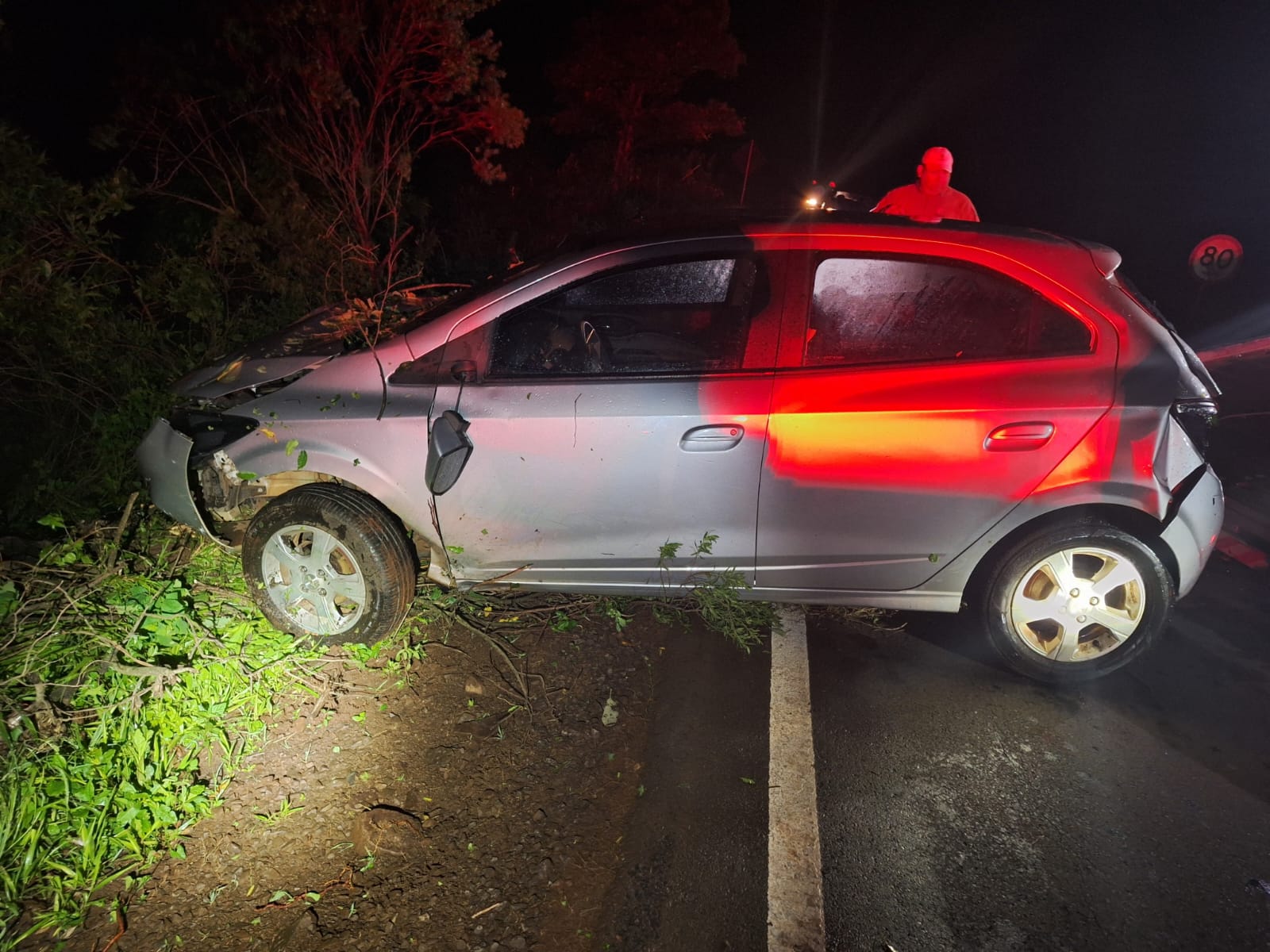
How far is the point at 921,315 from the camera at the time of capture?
2.83 meters

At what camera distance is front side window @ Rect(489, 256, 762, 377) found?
2.87 meters

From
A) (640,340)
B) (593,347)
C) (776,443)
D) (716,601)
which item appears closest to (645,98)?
(640,340)

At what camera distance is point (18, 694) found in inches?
98.7

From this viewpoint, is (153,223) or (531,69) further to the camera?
(531,69)

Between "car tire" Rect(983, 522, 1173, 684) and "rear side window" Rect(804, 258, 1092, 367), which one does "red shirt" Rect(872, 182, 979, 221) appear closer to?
"rear side window" Rect(804, 258, 1092, 367)

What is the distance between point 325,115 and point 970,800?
7.43 metres

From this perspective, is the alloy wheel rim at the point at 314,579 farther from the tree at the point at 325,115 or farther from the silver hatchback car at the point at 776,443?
the tree at the point at 325,115

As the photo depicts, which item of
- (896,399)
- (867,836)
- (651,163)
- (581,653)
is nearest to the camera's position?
(867,836)

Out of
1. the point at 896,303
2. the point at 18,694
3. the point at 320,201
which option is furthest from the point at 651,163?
the point at 18,694

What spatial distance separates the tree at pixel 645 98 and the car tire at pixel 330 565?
13.3 m

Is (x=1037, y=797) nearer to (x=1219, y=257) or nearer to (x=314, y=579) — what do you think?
(x=314, y=579)

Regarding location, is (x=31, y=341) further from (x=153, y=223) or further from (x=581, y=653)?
(x=581, y=653)

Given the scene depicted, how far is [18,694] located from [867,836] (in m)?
2.82

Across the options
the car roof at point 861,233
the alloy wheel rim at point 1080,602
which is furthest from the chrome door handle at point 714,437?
the alloy wheel rim at point 1080,602
